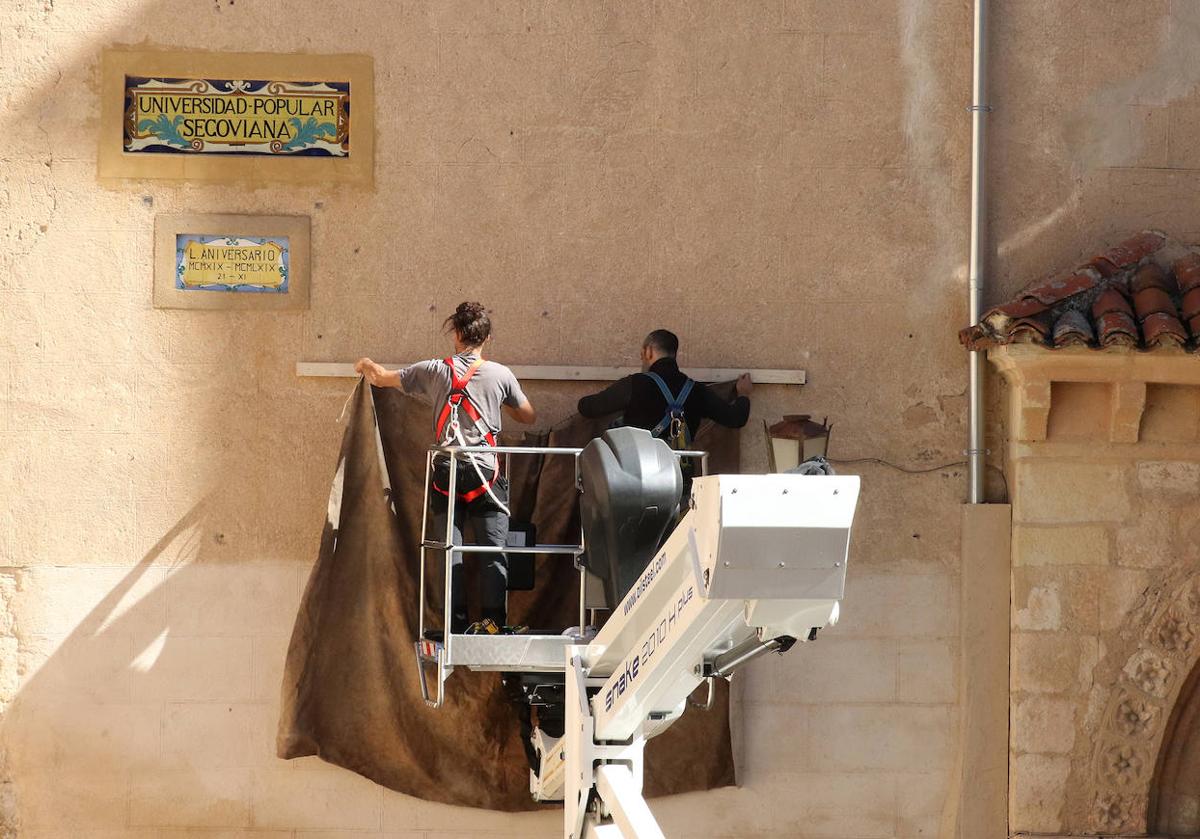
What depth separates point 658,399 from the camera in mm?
6656

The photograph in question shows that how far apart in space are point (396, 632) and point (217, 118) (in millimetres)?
2627

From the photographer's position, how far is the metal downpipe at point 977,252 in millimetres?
7152

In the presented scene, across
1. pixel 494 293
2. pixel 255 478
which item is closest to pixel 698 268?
pixel 494 293

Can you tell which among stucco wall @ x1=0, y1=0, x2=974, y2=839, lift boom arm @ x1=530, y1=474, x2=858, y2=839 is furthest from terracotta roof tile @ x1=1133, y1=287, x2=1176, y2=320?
lift boom arm @ x1=530, y1=474, x2=858, y2=839

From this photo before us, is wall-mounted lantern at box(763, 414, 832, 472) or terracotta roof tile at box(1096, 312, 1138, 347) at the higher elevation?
terracotta roof tile at box(1096, 312, 1138, 347)

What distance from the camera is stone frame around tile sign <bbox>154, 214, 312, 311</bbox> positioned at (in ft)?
23.1

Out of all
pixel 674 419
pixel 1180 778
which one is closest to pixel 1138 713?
pixel 1180 778

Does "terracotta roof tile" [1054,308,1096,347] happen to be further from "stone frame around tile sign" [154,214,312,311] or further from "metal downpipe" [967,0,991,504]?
"stone frame around tile sign" [154,214,312,311]

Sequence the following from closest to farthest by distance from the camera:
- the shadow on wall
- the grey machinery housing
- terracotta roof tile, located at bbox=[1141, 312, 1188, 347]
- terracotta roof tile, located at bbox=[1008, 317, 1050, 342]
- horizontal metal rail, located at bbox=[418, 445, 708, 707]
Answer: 1. the grey machinery housing
2. horizontal metal rail, located at bbox=[418, 445, 708, 707]
3. terracotta roof tile, located at bbox=[1141, 312, 1188, 347]
4. terracotta roof tile, located at bbox=[1008, 317, 1050, 342]
5. the shadow on wall

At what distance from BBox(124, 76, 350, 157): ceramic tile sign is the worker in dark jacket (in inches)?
70.1

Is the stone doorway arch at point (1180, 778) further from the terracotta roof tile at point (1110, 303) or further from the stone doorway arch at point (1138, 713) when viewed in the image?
the terracotta roof tile at point (1110, 303)

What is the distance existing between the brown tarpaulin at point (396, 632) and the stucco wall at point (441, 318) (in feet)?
0.71

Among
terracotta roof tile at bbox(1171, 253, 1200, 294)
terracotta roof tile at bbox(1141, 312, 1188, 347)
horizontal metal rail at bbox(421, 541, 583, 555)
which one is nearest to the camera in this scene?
horizontal metal rail at bbox(421, 541, 583, 555)

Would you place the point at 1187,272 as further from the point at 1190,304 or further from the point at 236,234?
the point at 236,234
